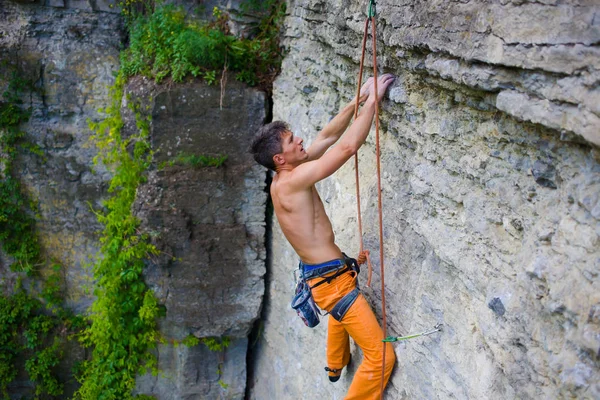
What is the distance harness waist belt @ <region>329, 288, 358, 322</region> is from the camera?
3.27 m

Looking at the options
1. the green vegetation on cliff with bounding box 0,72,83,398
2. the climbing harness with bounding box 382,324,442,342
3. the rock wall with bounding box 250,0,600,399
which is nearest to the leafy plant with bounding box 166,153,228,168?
the green vegetation on cliff with bounding box 0,72,83,398

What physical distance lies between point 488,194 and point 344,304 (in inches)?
44.9

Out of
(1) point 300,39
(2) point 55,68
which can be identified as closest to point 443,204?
(1) point 300,39

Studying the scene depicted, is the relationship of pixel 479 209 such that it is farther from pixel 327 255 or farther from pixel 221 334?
pixel 221 334

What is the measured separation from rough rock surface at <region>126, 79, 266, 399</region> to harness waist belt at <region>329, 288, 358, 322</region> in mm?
2588

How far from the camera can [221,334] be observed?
6039 millimetres

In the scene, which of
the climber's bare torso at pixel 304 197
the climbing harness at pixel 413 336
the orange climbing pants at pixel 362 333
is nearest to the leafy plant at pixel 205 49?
the climber's bare torso at pixel 304 197

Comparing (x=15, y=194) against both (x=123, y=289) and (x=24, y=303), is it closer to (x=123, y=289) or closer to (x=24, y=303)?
(x=24, y=303)

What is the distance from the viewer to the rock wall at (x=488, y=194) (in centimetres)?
194

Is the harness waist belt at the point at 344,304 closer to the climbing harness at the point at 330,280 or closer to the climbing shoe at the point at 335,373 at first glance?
the climbing harness at the point at 330,280

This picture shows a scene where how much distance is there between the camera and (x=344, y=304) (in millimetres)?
3273

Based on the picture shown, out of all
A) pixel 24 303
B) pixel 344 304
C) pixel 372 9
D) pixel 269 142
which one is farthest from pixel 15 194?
pixel 372 9

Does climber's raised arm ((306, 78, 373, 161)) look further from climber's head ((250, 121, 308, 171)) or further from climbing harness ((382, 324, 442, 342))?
climbing harness ((382, 324, 442, 342))

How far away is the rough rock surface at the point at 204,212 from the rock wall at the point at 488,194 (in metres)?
2.01
